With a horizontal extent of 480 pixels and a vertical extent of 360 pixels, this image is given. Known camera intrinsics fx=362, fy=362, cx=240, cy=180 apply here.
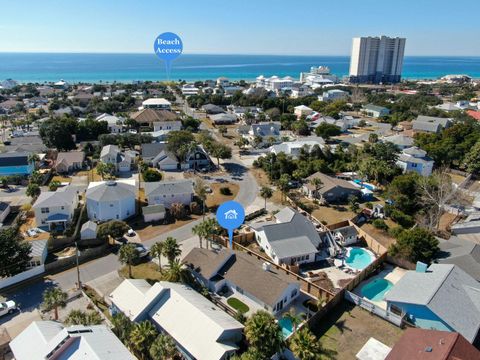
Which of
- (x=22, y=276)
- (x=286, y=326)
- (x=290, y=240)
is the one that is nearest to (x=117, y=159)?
(x=22, y=276)

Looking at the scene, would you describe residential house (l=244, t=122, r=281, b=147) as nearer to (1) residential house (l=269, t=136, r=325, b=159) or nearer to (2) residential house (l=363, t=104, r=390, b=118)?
(1) residential house (l=269, t=136, r=325, b=159)

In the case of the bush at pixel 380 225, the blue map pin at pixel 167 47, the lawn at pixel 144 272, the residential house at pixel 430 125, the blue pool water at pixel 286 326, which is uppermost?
the blue map pin at pixel 167 47

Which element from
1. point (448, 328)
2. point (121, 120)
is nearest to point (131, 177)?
point (121, 120)

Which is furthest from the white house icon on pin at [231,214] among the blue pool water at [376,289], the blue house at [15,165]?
the blue house at [15,165]

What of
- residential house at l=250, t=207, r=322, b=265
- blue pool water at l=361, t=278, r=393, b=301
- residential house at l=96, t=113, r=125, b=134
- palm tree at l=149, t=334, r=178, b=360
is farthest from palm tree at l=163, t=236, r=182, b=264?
residential house at l=96, t=113, r=125, b=134

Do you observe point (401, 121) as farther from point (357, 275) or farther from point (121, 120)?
point (357, 275)

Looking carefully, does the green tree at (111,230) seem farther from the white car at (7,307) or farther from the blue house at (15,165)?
the blue house at (15,165)
